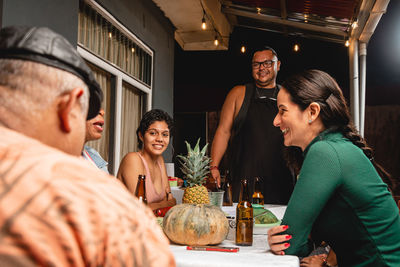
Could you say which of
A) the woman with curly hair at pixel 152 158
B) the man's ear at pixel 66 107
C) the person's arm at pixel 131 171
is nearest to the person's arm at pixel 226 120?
the woman with curly hair at pixel 152 158

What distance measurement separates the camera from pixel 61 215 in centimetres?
47

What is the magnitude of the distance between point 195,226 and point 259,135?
1.98 meters

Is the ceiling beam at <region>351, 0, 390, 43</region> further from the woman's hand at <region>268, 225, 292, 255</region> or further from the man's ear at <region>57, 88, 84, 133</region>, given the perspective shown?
the man's ear at <region>57, 88, 84, 133</region>

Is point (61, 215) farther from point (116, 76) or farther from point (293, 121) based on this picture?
point (116, 76)

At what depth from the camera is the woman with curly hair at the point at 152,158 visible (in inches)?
114

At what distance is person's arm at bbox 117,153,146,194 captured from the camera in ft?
9.20

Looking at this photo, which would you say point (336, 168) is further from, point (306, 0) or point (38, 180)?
point (306, 0)

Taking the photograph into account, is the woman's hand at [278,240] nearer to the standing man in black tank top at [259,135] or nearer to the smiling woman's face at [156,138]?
the standing man in black tank top at [259,135]

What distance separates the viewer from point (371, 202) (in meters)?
1.43

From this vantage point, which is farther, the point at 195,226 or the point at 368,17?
the point at 368,17

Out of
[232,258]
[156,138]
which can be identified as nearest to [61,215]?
[232,258]

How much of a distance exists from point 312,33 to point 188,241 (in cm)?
499

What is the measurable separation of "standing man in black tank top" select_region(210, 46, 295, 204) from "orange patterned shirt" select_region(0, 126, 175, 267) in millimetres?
2553

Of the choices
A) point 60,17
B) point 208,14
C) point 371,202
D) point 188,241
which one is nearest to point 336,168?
point 371,202
